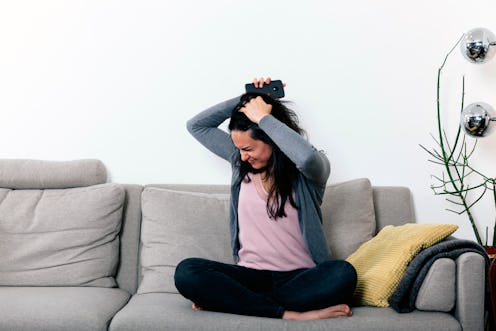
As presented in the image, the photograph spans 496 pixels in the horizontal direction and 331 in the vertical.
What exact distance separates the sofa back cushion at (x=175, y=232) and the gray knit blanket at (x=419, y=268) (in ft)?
2.42

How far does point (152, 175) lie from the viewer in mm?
2943

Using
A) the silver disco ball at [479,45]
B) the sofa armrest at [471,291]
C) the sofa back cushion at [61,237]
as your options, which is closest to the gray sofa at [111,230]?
the sofa back cushion at [61,237]

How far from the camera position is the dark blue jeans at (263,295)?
6.79 ft

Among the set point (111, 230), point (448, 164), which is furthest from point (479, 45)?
point (111, 230)

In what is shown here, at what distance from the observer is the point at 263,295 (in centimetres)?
215

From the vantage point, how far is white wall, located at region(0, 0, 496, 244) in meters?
2.94

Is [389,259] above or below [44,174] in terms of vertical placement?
below

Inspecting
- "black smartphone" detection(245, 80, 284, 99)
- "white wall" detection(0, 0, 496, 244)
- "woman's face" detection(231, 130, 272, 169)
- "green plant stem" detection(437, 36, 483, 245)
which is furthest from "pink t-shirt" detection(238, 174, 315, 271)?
"green plant stem" detection(437, 36, 483, 245)

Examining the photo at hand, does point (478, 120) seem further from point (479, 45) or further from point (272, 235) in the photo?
point (272, 235)

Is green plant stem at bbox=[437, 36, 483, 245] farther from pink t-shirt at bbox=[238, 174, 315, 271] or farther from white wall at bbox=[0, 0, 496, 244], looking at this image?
pink t-shirt at bbox=[238, 174, 315, 271]

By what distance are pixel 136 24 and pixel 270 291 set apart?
4.61 ft

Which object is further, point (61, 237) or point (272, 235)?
point (61, 237)

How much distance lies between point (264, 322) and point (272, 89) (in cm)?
Answer: 87

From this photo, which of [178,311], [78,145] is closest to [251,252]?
[178,311]
